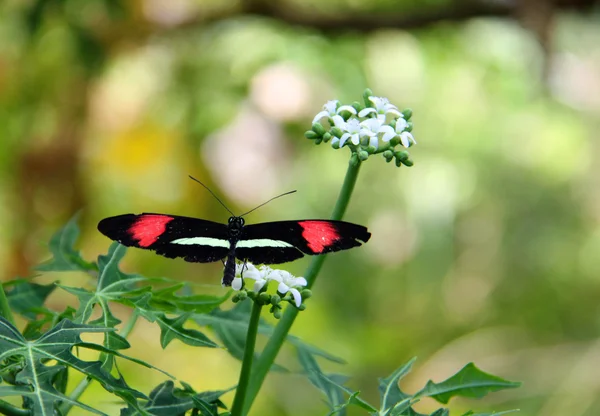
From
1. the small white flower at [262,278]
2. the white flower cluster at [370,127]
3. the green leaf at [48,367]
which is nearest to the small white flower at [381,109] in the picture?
the white flower cluster at [370,127]

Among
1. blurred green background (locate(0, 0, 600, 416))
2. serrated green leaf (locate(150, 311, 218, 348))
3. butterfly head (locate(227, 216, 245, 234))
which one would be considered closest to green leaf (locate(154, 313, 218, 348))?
serrated green leaf (locate(150, 311, 218, 348))

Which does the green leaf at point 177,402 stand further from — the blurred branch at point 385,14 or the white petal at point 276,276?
the blurred branch at point 385,14

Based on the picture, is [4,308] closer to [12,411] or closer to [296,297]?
[12,411]

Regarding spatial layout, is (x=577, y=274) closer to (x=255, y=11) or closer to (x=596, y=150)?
(x=596, y=150)

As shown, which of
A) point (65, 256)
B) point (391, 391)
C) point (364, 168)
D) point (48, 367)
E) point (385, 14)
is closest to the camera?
point (48, 367)

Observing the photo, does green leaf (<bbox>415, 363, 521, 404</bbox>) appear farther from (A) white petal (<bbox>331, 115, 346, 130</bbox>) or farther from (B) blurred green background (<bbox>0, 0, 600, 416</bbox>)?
(B) blurred green background (<bbox>0, 0, 600, 416</bbox>)

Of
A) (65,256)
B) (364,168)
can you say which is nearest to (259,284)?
(65,256)
